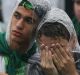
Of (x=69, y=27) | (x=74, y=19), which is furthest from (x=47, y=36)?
(x=74, y=19)

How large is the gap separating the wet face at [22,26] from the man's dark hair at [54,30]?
34cm

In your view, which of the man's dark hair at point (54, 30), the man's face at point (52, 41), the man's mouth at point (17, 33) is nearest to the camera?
the man's face at point (52, 41)

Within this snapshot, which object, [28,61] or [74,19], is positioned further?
[74,19]

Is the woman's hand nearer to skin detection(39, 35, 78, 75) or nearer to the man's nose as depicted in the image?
skin detection(39, 35, 78, 75)

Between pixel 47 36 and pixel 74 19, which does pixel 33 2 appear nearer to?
pixel 47 36

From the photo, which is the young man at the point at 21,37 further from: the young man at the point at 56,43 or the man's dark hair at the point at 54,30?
the man's dark hair at the point at 54,30

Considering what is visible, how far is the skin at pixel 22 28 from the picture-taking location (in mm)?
7137

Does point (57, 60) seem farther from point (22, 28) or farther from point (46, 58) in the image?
point (22, 28)

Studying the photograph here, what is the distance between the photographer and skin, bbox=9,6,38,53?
7137 mm

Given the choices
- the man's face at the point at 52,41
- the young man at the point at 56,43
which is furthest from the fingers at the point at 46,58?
the man's face at the point at 52,41

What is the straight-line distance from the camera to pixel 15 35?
7109mm

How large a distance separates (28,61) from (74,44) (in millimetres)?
532

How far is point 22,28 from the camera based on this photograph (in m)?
7.16

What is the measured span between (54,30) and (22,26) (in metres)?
0.49
